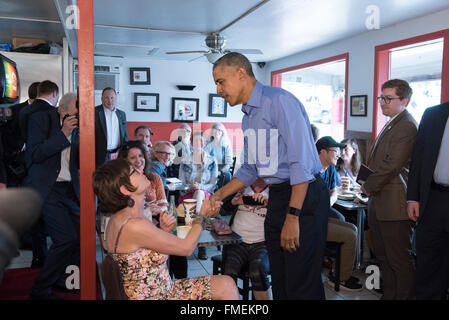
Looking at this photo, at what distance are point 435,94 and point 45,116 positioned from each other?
15.9 feet

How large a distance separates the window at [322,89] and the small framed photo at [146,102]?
2660 mm

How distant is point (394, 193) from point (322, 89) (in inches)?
213

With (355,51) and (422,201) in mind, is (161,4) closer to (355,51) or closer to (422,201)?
(355,51)

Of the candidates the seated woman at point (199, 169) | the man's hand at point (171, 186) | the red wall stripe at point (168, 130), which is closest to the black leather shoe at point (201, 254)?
the man's hand at point (171, 186)

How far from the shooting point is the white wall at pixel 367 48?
484 centimetres

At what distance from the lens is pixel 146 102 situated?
27.3 ft

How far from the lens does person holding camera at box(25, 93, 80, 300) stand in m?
2.91

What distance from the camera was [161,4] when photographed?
451 cm

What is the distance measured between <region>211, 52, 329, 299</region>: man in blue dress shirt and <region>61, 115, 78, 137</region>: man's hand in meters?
1.31

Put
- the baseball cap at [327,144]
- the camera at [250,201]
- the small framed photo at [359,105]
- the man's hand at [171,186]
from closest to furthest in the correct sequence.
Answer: the camera at [250,201] → the baseball cap at [327,144] → the man's hand at [171,186] → the small framed photo at [359,105]

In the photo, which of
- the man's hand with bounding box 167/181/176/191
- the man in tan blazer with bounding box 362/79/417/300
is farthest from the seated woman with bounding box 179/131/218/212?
the man in tan blazer with bounding box 362/79/417/300

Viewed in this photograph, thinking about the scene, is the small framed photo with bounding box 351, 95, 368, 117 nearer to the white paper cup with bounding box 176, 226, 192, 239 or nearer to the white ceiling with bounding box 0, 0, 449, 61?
the white ceiling with bounding box 0, 0, 449, 61

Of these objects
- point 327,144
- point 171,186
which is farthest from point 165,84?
point 327,144

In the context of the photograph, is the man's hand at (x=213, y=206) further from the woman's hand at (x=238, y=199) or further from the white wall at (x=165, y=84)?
the white wall at (x=165, y=84)
